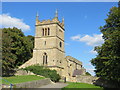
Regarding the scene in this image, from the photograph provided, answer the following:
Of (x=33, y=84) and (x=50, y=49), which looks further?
(x=50, y=49)

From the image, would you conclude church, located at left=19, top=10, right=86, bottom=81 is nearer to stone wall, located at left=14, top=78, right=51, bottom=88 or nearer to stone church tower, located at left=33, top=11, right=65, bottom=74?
stone church tower, located at left=33, top=11, right=65, bottom=74

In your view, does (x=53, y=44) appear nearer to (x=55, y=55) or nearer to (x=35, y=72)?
(x=55, y=55)

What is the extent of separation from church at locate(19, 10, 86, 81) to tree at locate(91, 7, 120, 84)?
44.8 ft

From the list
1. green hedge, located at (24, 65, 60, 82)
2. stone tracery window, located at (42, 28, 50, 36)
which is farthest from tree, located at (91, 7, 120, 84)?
stone tracery window, located at (42, 28, 50, 36)

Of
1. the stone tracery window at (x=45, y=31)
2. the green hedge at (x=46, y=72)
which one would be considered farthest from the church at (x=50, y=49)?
the green hedge at (x=46, y=72)

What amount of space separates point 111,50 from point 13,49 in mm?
22178

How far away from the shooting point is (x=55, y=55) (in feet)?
129

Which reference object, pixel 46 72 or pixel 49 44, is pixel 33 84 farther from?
pixel 49 44

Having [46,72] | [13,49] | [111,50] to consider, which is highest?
[13,49]

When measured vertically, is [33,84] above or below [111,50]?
below

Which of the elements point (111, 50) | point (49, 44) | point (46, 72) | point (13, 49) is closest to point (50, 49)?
point (49, 44)

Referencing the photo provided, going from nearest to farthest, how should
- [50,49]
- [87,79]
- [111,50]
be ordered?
[111,50] → [87,79] → [50,49]

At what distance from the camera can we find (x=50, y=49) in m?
40.3

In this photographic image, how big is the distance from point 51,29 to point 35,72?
10806 mm
